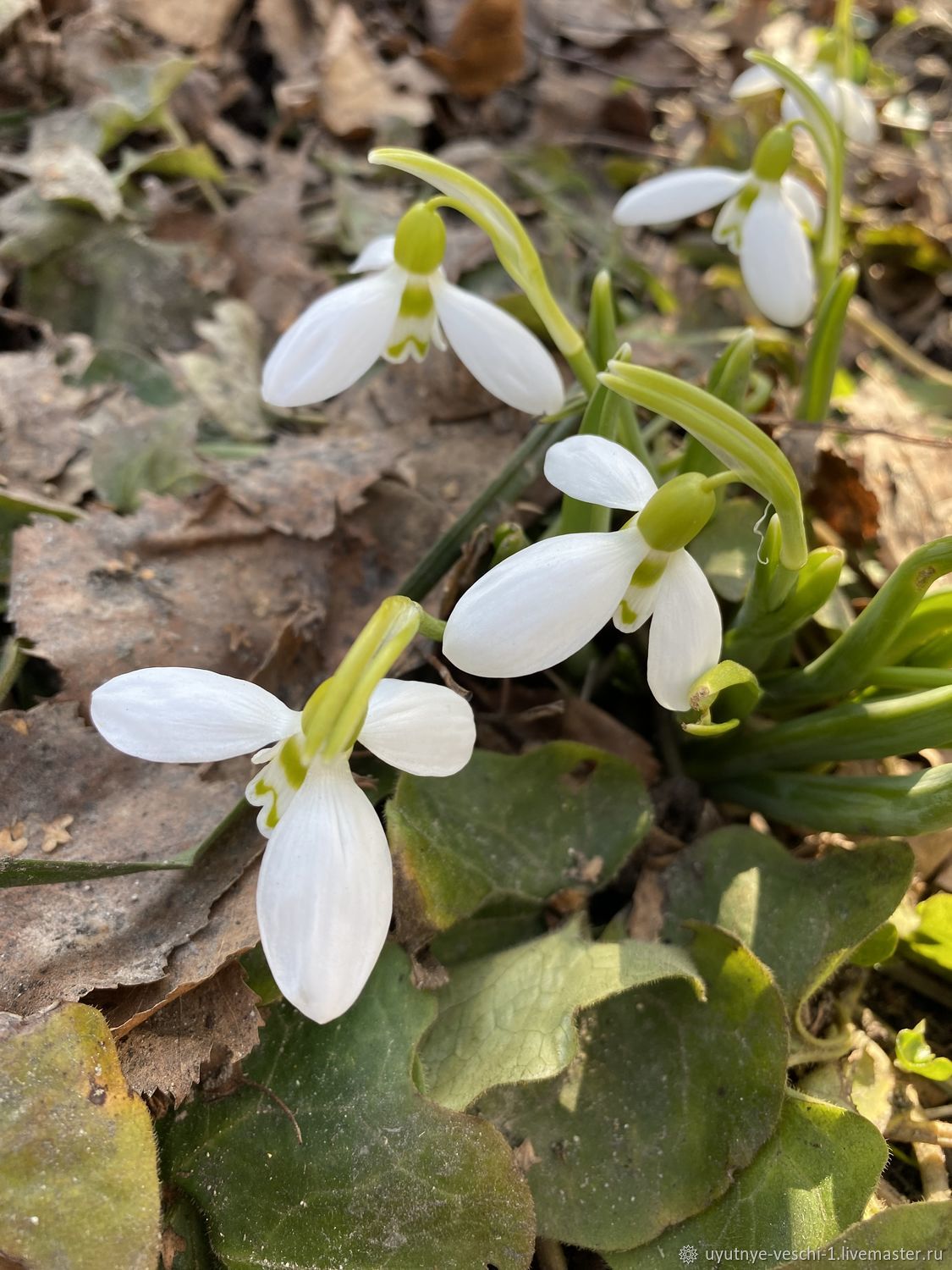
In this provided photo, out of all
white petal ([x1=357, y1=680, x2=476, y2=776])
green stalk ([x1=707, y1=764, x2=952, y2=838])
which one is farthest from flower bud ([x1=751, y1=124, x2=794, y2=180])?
white petal ([x1=357, y1=680, x2=476, y2=776])

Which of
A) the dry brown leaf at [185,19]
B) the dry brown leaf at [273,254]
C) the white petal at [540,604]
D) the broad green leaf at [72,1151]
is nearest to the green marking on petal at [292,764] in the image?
the white petal at [540,604]

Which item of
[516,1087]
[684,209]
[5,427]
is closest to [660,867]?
[516,1087]

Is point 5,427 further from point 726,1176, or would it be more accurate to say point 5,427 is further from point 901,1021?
point 901,1021

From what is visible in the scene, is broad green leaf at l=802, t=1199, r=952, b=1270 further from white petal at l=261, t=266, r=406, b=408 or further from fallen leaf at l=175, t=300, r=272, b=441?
fallen leaf at l=175, t=300, r=272, b=441

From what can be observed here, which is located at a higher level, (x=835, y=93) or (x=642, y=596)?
(x=835, y=93)

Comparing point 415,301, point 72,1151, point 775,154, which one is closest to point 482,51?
point 775,154

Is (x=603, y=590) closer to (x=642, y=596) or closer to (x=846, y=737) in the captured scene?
(x=642, y=596)
